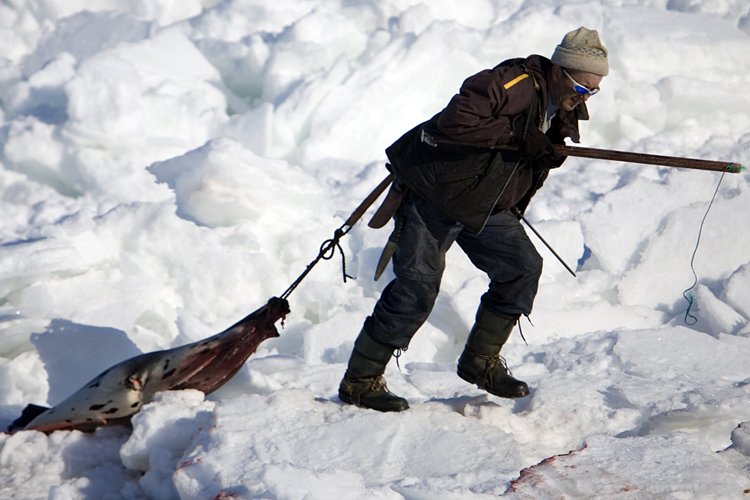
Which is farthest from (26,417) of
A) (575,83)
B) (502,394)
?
(575,83)

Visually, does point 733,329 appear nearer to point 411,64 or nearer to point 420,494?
point 420,494

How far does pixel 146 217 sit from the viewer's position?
5113mm

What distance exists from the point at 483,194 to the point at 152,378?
132 cm

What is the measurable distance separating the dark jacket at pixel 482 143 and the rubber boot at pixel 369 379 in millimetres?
556

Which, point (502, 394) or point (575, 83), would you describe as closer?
point (575, 83)

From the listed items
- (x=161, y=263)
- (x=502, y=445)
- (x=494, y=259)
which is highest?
(x=494, y=259)

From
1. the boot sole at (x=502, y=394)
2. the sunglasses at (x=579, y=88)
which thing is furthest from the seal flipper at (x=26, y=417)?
the sunglasses at (x=579, y=88)

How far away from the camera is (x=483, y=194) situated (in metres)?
2.93

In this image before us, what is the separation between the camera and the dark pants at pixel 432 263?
3051 mm

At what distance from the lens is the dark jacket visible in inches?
110

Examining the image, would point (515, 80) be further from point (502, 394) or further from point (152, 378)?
point (152, 378)

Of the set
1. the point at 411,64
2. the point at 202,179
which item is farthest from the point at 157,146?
the point at 411,64

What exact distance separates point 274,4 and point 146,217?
10.5 feet

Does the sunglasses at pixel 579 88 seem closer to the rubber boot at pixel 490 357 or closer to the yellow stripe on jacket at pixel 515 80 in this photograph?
the yellow stripe on jacket at pixel 515 80
